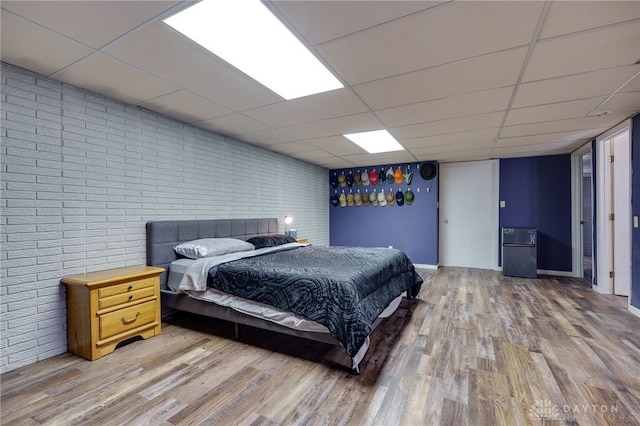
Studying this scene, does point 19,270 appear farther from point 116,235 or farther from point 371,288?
point 371,288

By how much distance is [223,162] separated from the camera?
4031mm

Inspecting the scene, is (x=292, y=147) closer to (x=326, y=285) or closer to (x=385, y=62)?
(x=385, y=62)

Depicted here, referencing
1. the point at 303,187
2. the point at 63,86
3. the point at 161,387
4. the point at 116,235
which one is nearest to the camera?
Result: the point at 161,387

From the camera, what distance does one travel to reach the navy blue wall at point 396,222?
6012mm

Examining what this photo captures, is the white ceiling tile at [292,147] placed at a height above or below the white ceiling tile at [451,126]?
above

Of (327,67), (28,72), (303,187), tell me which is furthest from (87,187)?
(303,187)

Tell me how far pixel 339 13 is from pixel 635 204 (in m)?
4.04

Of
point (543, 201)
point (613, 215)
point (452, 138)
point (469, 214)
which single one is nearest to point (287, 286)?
point (452, 138)

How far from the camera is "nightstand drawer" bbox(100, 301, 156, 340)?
233 cm

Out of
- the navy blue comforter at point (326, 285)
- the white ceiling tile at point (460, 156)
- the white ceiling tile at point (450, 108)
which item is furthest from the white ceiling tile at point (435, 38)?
the white ceiling tile at point (460, 156)

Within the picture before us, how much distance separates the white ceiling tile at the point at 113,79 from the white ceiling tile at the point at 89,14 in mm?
307

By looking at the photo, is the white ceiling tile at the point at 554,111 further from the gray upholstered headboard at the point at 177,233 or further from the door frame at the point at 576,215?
the gray upholstered headboard at the point at 177,233

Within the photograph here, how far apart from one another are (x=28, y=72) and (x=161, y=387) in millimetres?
2648

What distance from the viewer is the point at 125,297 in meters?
2.47
